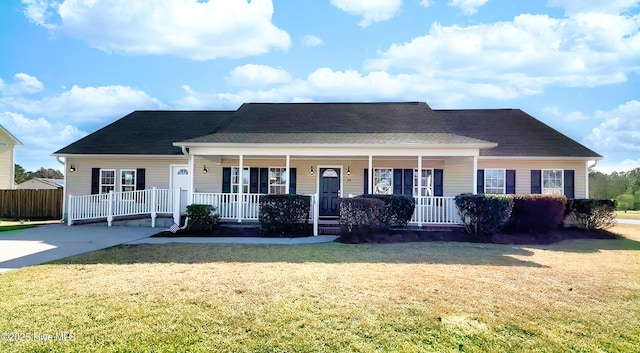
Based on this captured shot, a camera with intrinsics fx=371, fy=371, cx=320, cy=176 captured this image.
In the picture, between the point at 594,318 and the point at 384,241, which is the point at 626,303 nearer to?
the point at 594,318

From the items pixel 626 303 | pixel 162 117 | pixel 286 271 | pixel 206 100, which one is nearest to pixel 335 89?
pixel 206 100

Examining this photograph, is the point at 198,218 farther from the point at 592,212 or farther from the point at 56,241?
the point at 592,212

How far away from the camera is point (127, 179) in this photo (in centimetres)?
1623

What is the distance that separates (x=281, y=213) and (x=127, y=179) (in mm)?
8412

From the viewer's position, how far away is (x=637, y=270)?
23.7 ft

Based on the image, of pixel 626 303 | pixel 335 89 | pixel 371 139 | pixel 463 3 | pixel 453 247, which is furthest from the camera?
pixel 335 89

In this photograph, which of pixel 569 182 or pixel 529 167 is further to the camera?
pixel 529 167

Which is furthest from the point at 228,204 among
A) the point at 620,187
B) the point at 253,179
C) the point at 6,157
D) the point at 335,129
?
the point at 620,187

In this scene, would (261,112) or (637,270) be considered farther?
(261,112)

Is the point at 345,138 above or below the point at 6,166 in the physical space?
above

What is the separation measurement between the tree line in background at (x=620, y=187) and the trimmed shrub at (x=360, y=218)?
1186 inches

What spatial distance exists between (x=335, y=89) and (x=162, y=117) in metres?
9.28

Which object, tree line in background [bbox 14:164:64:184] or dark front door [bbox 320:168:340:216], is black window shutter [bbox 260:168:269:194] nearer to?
dark front door [bbox 320:168:340:216]

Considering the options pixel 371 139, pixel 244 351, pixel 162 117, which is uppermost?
pixel 162 117
